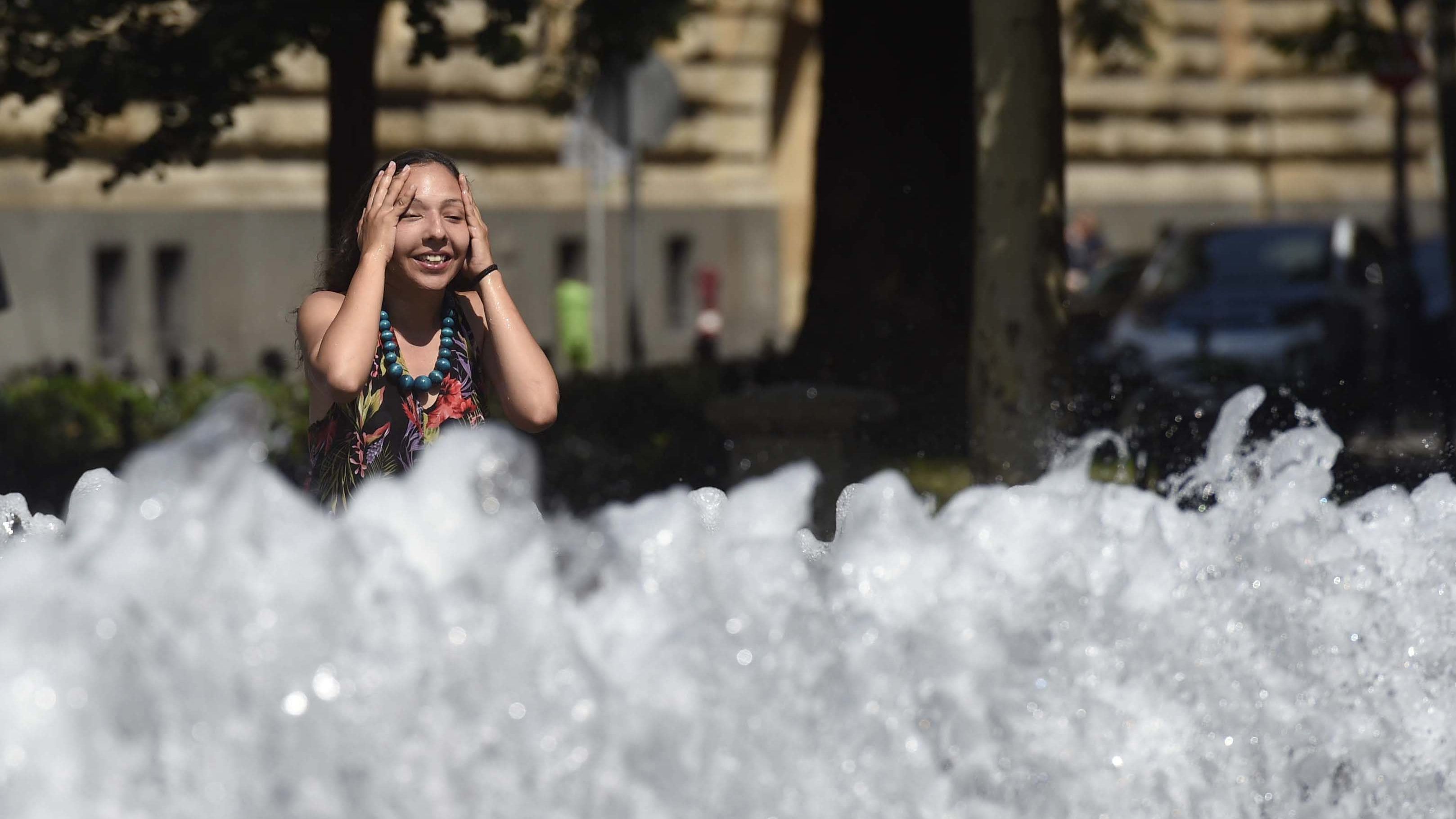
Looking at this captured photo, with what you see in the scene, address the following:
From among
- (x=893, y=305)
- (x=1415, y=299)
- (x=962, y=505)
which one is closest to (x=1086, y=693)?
(x=962, y=505)

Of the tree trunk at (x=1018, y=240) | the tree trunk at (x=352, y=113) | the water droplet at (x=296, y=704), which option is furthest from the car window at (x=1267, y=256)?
the water droplet at (x=296, y=704)

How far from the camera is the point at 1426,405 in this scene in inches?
502

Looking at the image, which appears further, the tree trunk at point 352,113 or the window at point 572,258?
the window at point 572,258

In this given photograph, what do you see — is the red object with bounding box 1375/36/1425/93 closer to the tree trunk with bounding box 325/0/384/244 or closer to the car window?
the car window

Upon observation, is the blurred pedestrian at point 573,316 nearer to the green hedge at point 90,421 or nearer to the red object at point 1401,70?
the green hedge at point 90,421

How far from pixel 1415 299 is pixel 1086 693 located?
1451cm

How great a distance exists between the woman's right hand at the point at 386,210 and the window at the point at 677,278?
1906 centimetres

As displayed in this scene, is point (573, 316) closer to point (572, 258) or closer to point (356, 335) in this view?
point (572, 258)

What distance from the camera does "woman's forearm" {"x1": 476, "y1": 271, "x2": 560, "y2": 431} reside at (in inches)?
162

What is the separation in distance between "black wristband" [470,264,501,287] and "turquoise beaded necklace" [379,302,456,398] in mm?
139

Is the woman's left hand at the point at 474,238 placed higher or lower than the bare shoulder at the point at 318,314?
higher

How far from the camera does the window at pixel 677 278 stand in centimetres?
2331

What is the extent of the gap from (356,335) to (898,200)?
771 centimetres

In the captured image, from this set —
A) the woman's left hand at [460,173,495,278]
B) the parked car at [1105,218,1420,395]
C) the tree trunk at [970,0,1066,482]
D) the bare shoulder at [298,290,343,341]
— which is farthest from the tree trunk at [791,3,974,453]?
the bare shoulder at [298,290,343,341]
